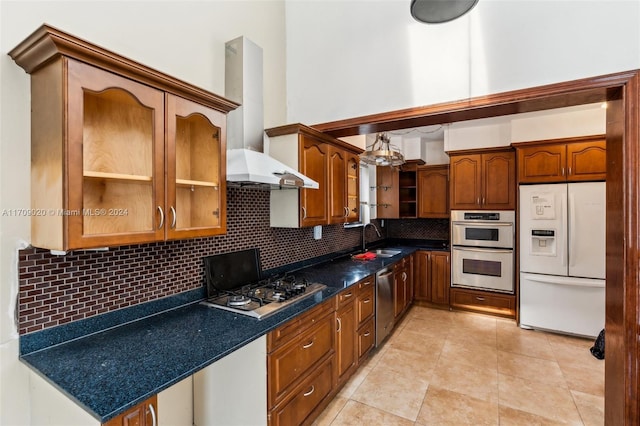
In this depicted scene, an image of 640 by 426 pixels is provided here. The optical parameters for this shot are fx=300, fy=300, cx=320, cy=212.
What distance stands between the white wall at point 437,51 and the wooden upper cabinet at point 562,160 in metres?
2.18

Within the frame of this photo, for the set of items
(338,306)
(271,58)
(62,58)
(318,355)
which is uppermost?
(271,58)

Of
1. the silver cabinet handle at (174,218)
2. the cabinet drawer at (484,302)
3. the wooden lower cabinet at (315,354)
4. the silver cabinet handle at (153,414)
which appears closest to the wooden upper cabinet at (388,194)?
the cabinet drawer at (484,302)

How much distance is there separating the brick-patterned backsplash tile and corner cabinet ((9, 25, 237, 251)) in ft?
0.65

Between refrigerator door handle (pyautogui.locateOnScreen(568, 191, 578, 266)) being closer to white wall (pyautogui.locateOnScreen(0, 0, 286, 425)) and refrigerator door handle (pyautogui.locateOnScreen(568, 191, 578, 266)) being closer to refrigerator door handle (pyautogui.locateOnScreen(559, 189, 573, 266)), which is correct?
refrigerator door handle (pyautogui.locateOnScreen(559, 189, 573, 266))

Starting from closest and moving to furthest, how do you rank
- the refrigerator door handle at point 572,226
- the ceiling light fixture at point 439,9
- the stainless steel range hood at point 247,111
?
1. the ceiling light fixture at point 439,9
2. the stainless steel range hood at point 247,111
3. the refrigerator door handle at point 572,226

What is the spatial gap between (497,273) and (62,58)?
179 inches

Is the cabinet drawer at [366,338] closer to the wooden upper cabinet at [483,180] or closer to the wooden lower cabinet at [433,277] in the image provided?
the wooden lower cabinet at [433,277]

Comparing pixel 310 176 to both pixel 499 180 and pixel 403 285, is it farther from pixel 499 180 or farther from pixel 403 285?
→ pixel 499 180

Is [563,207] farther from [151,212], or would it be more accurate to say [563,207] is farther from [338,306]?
[151,212]

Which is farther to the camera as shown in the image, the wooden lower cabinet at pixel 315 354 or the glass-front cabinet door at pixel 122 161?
the wooden lower cabinet at pixel 315 354

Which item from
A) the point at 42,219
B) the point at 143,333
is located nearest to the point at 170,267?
the point at 143,333

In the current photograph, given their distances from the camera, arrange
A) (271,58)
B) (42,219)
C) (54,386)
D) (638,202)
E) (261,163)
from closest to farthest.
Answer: (54,386), (42,219), (638,202), (261,163), (271,58)

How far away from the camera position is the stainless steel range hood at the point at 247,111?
6.64 feet

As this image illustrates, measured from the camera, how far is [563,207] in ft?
11.0
